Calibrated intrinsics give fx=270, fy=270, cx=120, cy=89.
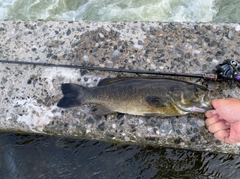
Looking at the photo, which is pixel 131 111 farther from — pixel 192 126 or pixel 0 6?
pixel 0 6

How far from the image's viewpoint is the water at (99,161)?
3367 mm

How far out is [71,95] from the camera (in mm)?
3176

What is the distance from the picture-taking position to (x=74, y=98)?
3.16 m

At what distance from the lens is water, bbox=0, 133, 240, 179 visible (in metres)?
3.37

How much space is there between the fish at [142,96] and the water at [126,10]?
284 cm

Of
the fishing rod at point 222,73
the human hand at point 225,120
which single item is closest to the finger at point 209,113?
the human hand at point 225,120

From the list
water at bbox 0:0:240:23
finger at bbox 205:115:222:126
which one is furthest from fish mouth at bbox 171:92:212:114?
water at bbox 0:0:240:23

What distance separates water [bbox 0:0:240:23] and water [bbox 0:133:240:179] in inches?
120

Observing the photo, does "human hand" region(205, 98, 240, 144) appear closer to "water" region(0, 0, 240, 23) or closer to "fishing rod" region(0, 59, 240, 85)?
"fishing rod" region(0, 59, 240, 85)

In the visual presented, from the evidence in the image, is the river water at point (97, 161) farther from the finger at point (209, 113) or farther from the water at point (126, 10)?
the water at point (126, 10)

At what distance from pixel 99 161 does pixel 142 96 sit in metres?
1.09

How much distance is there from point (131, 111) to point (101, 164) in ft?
2.88

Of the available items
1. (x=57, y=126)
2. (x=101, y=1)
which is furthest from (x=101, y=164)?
(x=101, y=1)

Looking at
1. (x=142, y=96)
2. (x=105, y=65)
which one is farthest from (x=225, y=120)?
(x=105, y=65)
